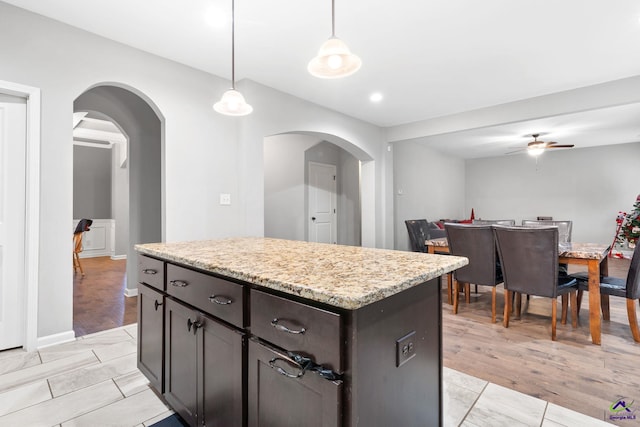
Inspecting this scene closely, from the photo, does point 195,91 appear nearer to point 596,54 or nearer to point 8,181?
point 8,181

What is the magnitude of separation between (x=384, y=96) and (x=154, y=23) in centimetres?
269

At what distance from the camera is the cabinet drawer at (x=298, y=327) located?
2.73ft

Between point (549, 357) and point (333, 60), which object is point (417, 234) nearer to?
point (549, 357)

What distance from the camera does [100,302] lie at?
360cm

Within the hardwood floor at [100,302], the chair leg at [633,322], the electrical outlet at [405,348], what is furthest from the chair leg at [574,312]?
the hardwood floor at [100,302]

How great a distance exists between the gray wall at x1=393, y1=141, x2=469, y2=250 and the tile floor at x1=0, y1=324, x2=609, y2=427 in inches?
178

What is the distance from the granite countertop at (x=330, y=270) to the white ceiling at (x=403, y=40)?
188 cm

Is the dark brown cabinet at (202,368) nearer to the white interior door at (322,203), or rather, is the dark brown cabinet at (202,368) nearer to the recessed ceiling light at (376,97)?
the recessed ceiling light at (376,97)

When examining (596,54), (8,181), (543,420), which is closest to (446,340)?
(543,420)

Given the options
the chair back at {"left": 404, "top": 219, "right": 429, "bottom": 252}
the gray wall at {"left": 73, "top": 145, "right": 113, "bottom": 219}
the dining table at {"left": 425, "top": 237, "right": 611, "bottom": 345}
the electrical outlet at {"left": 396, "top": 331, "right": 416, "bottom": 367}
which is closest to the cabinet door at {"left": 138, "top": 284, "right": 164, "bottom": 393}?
the electrical outlet at {"left": 396, "top": 331, "right": 416, "bottom": 367}

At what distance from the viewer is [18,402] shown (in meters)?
1.73

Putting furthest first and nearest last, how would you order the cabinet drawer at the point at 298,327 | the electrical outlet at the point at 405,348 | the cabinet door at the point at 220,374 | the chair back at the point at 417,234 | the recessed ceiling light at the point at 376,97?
the chair back at the point at 417,234 → the recessed ceiling light at the point at 376,97 → the cabinet door at the point at 220,374 → the electrical outlet at the point at 405,348 → the cabinet drawer at the point at 298,327

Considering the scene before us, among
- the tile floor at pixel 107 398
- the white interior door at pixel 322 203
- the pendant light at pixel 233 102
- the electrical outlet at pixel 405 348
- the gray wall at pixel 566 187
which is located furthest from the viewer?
the gray wall at pixel 566 187

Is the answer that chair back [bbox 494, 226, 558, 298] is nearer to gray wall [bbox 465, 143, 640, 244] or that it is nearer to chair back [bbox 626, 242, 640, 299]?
chair back [bbox 626, 242, 640, 299]
